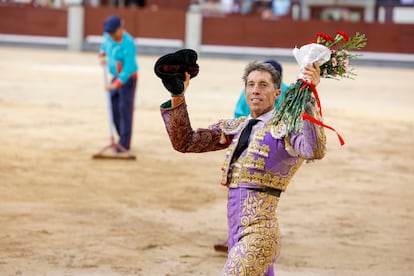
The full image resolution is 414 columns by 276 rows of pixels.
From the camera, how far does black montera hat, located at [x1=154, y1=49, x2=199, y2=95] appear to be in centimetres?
370

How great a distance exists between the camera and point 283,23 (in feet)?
88.6

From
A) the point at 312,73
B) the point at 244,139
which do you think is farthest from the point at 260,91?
the point at 312,73

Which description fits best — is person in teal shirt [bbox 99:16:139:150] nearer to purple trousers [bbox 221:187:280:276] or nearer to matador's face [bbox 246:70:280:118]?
matador's face [bbox 246:70:280:118]

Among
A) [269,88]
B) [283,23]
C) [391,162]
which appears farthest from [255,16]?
[269,88]

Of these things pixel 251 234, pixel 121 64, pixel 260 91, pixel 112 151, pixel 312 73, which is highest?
pixel 312 73

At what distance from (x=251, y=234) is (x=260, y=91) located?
0.55m

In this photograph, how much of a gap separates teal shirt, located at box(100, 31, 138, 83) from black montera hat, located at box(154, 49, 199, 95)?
566 cm

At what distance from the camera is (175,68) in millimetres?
3727

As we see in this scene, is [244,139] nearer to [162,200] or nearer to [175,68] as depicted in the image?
[175,68]

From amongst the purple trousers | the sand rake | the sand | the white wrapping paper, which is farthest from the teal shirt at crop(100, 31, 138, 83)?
the white wrapping paper

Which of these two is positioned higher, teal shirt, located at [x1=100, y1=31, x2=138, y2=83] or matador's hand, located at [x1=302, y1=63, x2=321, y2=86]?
matador's hand, located at [x1=302, y1=63, x2=321, y2=86]

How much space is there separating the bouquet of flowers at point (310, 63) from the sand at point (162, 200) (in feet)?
7.11

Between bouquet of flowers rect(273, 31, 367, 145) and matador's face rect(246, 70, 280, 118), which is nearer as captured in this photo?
bouquet of flowers rect(273, 31, 367, 145)

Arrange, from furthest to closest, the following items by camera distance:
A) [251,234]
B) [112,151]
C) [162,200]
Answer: [112,151] < [162,200] < [251,234]
